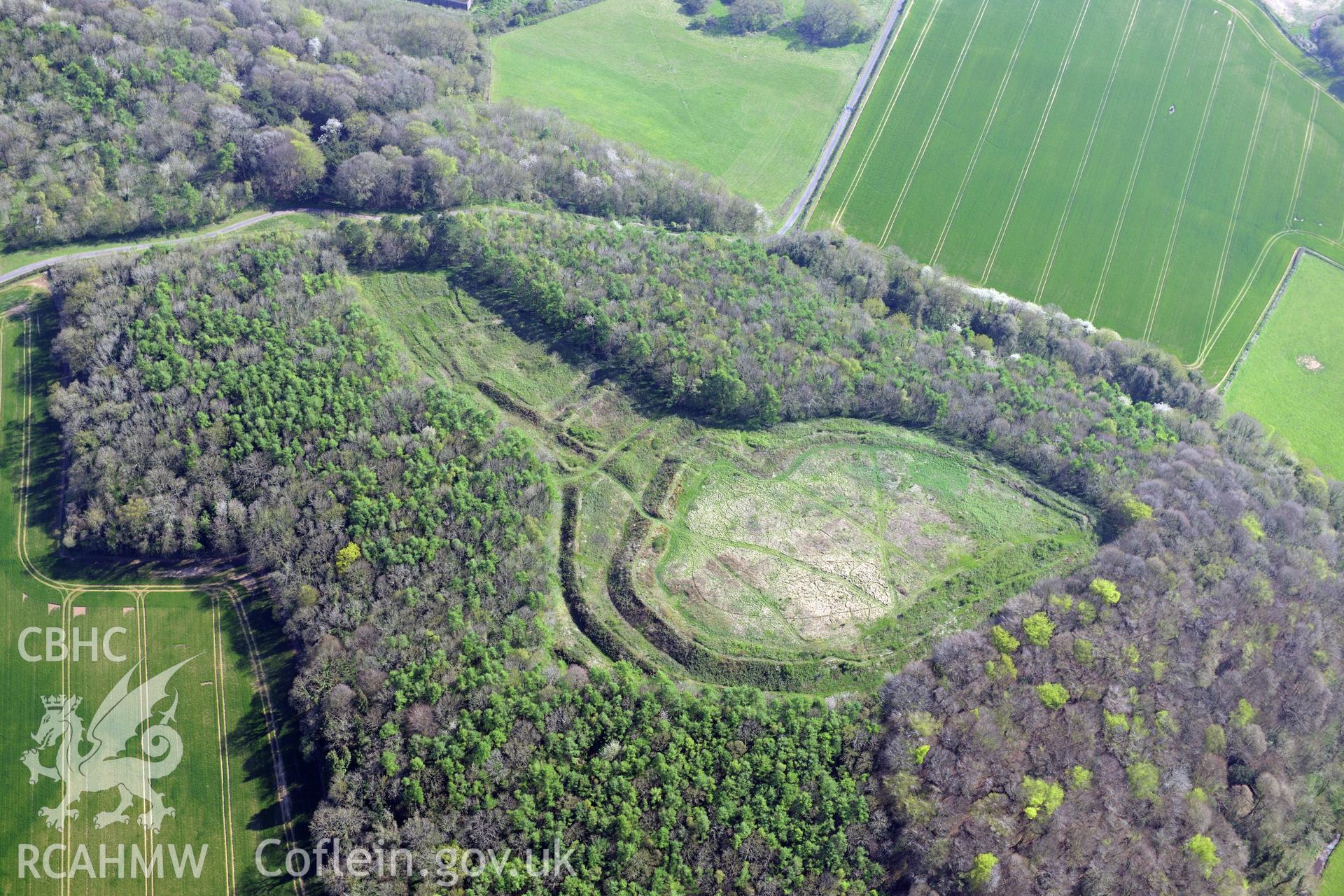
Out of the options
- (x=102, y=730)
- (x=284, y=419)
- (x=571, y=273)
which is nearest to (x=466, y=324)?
(x=571, y=273)

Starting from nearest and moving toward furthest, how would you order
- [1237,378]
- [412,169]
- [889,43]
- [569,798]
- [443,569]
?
1. [569,798]
2. [443,569]
3. [412,169]
4. [1237,378]
5. [889,43]

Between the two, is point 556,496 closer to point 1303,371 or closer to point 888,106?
point 888,106

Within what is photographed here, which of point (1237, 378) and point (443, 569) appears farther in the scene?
point (1237, 378)

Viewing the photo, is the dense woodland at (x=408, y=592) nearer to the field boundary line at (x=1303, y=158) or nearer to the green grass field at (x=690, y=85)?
the green grass field at (x=690, y=85)

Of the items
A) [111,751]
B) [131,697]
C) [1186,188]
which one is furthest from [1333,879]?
[131,697]

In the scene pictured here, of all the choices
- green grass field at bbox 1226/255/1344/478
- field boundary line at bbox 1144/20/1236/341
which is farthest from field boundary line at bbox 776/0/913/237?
green grass field at bbox 1226/255/1344/478

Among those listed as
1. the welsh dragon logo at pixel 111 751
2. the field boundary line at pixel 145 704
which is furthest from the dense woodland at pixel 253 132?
the welsh dragon logo at pixel 111 751

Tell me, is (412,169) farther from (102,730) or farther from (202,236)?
(102,730)
